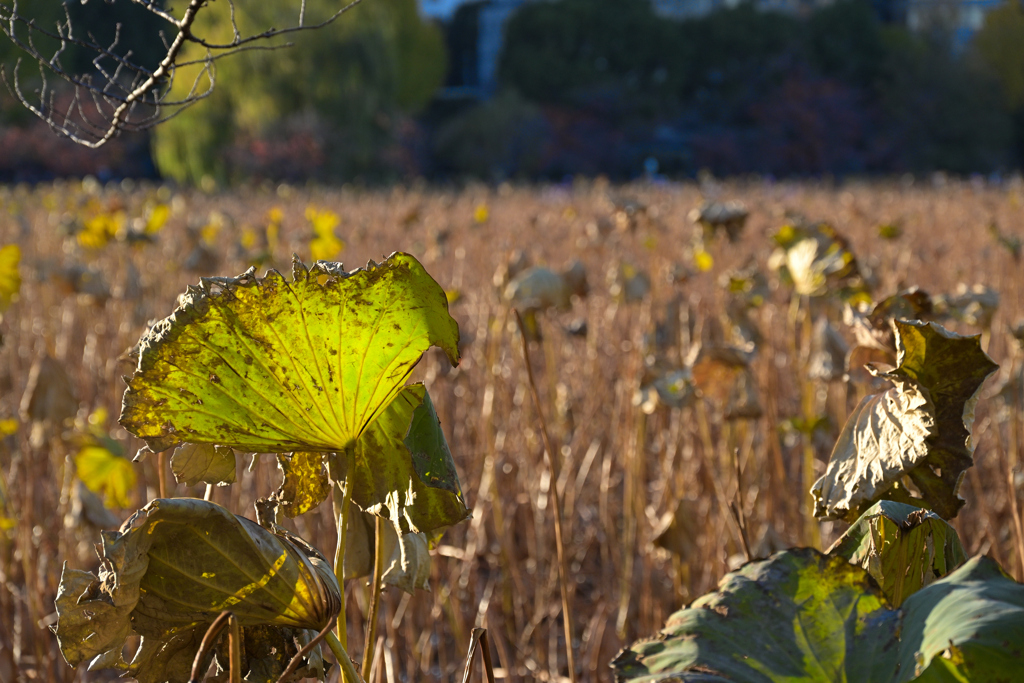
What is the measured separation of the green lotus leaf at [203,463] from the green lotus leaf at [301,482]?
2cm

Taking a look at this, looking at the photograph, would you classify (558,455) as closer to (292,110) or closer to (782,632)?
(782,632)

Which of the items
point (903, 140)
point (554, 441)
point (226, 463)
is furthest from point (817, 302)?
point (903, 140)

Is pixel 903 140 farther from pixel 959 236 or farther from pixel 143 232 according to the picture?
pixel 143 232

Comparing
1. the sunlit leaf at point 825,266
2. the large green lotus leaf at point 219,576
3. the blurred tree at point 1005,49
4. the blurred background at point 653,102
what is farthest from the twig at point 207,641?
the blurred tree at point 1005,49

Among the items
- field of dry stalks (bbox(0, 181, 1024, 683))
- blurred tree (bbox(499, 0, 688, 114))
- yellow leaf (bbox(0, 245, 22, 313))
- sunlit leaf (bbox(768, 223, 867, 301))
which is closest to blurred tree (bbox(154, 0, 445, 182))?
blurred tree (bbox(499, 0, 688, 114))

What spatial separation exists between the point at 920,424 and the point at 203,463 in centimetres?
33

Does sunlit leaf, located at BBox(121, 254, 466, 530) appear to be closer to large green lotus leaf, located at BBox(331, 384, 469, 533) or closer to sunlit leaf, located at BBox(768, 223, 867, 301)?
large green lotus leaf, located at BBox(331, 384, 469, 533)

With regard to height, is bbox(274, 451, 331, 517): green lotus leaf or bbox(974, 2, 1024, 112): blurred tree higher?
bbox(974, 2, 1024, 112): blurred tree

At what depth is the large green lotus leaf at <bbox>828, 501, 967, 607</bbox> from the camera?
1.24 ft

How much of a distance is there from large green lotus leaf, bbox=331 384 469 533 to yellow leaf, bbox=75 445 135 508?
1.00 m

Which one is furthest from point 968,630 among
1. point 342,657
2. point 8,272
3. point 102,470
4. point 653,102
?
point 653,102

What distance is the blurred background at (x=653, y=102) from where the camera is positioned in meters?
13.2

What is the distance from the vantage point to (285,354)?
1.19 feet

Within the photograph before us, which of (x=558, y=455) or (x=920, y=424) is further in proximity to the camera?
(x=558, y=455)
